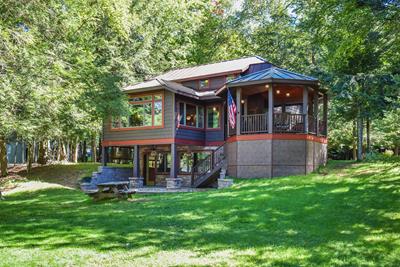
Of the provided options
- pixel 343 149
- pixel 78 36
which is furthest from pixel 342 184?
pixel 343 149

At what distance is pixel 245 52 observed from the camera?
106 feet

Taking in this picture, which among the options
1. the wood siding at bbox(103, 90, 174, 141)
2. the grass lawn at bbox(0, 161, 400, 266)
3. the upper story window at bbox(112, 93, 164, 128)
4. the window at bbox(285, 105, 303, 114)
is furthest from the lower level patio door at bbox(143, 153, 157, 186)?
the grass lawn at bbox(0, 161, 400, 266)

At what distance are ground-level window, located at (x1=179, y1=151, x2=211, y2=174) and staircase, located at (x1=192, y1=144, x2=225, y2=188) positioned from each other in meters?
3.56

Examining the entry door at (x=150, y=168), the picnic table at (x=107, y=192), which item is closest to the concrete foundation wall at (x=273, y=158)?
the picnic table at (x=107, y=192)

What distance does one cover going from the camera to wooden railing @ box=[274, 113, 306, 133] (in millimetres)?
16578

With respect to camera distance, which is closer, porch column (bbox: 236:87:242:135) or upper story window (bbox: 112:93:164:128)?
porch column (bbox: 236:87:242:135)

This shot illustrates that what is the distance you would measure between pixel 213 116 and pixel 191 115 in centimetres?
128

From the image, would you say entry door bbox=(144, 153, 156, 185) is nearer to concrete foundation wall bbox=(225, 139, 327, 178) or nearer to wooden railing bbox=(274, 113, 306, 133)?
concrete foundation wall bbox=(225, 139, 327, 178)

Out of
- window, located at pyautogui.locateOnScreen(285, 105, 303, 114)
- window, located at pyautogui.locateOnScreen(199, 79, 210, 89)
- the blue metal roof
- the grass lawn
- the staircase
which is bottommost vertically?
the grass lawn

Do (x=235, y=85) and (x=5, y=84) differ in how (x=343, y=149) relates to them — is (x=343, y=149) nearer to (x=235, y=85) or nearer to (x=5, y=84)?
(x=235, y=85)

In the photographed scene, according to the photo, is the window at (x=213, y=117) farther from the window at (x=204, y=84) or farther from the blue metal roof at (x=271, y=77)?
the blue metal roof at (x=271, y=77)

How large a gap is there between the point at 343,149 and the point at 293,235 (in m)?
24.2

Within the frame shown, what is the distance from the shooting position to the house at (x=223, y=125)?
51.8 feet

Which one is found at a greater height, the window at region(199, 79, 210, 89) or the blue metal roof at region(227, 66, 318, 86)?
the window at region(199, 79, 210, 89)
